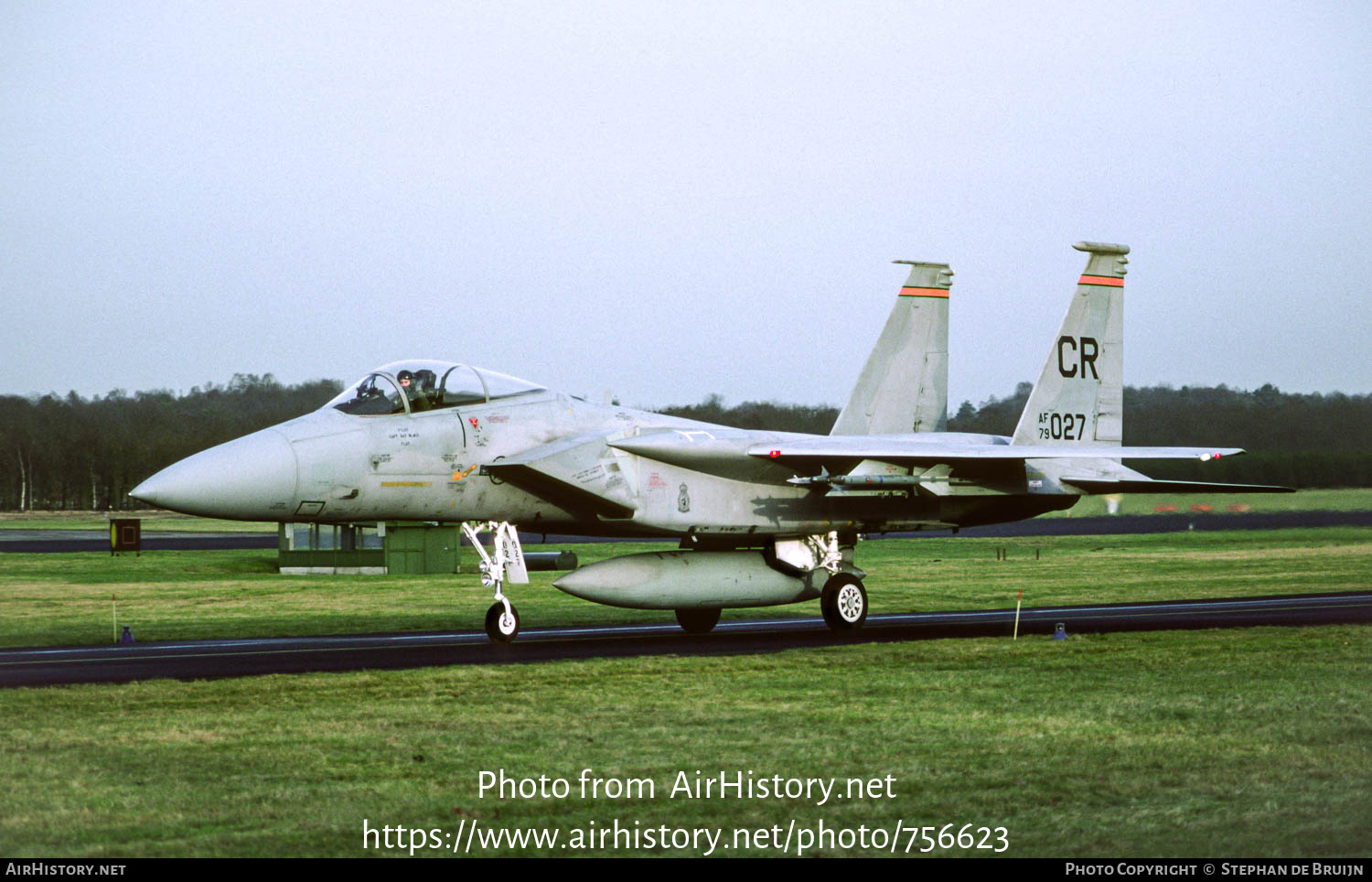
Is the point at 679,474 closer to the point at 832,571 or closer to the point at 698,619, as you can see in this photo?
the point at 698,619

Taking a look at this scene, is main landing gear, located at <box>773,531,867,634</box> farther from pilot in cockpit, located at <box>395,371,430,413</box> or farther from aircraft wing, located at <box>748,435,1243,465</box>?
pilot in cockpit, located at <box>395,371,430,413</box>

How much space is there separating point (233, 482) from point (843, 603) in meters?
8.27

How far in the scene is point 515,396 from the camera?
1662cm

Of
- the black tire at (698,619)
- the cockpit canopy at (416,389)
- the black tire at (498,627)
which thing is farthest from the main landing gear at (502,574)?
the black tire at (698,619)

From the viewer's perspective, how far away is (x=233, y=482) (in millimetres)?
13945

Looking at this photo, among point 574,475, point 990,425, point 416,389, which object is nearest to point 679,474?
point 574,475

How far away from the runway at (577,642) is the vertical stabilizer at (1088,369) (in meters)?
2.89

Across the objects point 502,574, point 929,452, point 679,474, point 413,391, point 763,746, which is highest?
point 413,391

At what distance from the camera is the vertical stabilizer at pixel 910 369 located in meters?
21.3

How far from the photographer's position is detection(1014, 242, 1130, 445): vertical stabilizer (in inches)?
802

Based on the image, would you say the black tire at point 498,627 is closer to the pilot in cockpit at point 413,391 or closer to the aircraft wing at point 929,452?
the pilot in cockpit at point 413,391

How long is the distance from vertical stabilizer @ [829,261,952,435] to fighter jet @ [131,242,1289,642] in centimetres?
6
